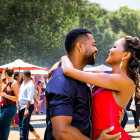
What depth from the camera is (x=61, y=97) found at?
257 centimetres

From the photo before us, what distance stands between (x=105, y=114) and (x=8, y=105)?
4.94 metres

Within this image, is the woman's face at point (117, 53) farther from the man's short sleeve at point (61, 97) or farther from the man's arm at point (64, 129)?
the man's arm at point (64, 129)

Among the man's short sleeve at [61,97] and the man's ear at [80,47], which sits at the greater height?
the man's ear at [80,47]

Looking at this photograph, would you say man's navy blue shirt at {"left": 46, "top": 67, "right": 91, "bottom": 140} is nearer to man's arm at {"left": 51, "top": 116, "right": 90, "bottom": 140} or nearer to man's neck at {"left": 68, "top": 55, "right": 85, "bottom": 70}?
man's arm at {"left": 51, "top": 116, "right": 90, "bottom": 140}

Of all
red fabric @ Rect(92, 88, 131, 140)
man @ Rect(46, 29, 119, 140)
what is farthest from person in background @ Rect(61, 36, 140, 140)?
man @ Rect(46, 29, 119, 140)

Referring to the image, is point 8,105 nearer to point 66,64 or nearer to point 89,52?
point 66,64

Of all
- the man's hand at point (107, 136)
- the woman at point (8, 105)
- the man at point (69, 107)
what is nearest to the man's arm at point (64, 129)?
the man at point (69, 107)

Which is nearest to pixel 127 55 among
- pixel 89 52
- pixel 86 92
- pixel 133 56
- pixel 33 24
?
pixel 133 56

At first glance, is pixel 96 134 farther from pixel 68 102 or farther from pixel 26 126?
pixel 26 126

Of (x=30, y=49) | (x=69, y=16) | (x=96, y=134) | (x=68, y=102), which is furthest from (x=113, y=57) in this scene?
(x=30, y=49)

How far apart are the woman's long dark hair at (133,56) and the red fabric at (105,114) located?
307 millimetres

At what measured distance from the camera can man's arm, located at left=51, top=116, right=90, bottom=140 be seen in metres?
2.51

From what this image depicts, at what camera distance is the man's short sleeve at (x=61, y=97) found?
255 cm

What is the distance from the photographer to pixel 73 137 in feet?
8.36
